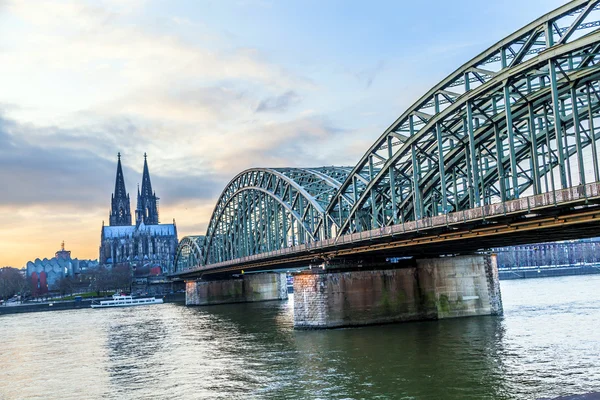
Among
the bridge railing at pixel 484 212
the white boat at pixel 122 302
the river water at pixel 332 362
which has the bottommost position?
the river water at pixel 332 362

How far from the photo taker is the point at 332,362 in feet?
127

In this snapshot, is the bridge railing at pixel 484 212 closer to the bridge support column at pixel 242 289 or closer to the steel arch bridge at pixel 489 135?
the steel arch bridge at pixel 489 135

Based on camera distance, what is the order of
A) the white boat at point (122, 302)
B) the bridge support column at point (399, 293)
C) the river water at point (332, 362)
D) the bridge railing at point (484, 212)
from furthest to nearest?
1. the white boat at point (122, 302)
2. the bridge support column at point (399, 293)
3. the bridge railing at point (484, 212)
4. the river water at point (332, 362)

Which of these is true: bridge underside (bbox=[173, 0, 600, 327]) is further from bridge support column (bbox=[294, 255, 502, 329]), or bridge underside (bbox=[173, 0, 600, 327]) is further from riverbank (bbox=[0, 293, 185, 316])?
riverbank (bbox=[0, 293, 185, 316])

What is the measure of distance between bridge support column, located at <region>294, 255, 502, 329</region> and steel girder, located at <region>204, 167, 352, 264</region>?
35.7ft

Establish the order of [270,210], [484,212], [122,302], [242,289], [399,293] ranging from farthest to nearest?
[122,302] → [242,289] → [270,210] → [399,293] → [484,212]

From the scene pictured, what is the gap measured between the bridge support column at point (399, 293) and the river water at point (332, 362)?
178 centimetres

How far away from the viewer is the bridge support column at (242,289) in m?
126

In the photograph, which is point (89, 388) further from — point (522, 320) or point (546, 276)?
point (546, 276)

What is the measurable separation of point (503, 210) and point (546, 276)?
172411 millimetres

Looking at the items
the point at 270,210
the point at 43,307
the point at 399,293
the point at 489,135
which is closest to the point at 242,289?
the point at 270,210

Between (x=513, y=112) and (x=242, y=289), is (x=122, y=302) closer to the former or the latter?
(x=242, y=289)

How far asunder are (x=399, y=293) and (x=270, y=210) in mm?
41766

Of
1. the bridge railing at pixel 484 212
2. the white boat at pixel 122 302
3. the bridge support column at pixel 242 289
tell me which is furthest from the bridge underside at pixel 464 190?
the white boat at pixel 122 302
